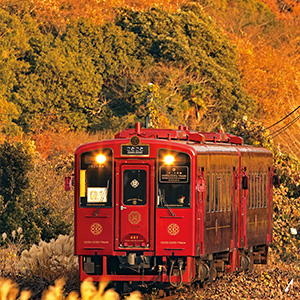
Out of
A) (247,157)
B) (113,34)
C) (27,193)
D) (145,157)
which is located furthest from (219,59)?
(145,157)

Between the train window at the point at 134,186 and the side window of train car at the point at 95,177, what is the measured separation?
316 mm

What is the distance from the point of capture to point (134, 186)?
1672cm

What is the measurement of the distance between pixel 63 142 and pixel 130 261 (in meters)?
29.3

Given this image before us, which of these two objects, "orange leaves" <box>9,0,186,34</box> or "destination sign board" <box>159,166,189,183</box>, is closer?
"destination sign board" <box>159,166,189,183</box>

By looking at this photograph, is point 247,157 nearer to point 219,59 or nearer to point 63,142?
point 63,142

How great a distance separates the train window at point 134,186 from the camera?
16672 mm

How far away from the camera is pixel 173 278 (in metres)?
16.5

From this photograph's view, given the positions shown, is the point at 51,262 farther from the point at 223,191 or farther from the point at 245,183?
the point at 245,183

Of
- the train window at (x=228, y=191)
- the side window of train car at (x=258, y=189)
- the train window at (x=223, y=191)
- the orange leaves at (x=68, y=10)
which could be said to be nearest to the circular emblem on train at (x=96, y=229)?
the train window at (x=223, y=191)

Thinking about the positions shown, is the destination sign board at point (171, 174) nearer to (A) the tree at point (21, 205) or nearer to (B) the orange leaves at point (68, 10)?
(A) the tree at point (21, 205)

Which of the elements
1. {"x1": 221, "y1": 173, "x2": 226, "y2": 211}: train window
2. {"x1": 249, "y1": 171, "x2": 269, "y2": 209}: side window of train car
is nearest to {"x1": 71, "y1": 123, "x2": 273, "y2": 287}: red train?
{"x1": 221, "y1": 173, "x2": 226, "y2": 211}: train window

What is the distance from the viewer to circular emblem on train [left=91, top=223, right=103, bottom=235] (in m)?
16.7

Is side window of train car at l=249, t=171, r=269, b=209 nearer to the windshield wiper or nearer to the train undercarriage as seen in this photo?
the train undercarriage

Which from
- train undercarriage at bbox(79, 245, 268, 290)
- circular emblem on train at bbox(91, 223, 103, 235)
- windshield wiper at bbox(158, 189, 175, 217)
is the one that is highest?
windshield wiper at bbox(158, 189, 175, 217)
